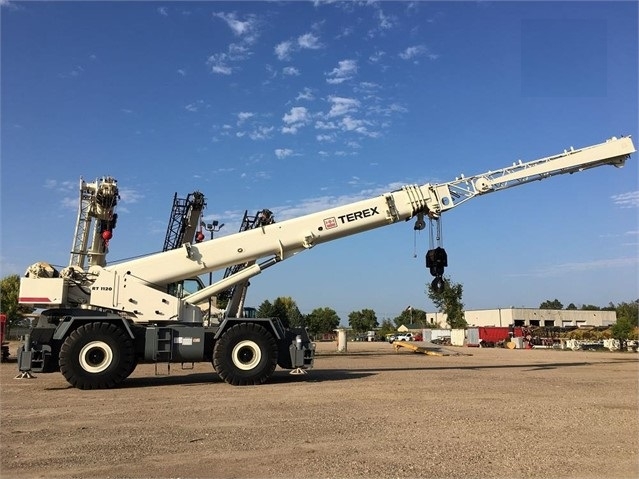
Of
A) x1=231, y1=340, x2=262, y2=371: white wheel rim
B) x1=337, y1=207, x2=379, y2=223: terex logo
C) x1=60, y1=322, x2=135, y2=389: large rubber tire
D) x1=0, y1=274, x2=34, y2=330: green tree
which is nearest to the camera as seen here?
x1=60, y1=322, x2=135, y2=389: large rubber tire

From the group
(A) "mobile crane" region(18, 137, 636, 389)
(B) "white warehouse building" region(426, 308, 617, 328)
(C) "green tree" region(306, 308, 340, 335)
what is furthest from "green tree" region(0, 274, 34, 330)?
(B) "white warehouse building" region(426, 308, 617, 328)

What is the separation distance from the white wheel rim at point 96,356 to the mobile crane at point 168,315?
26mm

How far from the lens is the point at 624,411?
1152 centimetres

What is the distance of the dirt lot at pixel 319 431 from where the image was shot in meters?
6.87

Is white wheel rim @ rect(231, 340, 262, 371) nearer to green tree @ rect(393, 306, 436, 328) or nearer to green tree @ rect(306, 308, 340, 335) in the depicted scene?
green tree @ rect(306, 308, 340, 335)

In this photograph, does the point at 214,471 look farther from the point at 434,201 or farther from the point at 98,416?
the point at 434,201

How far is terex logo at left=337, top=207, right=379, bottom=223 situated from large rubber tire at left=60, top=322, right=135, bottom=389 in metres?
8.14

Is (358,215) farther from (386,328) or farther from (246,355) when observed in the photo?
(386,328)

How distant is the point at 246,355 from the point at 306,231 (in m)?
4.82

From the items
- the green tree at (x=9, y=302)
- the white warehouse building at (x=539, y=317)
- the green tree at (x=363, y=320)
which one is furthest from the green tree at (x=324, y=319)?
the green tree at (x=9, y=302)

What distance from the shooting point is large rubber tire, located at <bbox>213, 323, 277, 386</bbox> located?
51.6 ft

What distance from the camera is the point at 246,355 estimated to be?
16.0 metres

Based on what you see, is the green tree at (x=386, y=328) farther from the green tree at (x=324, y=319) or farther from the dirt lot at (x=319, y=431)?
the dirt lot at (x=319, y=431)

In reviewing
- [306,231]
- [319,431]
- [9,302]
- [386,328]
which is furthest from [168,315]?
[386,328]
